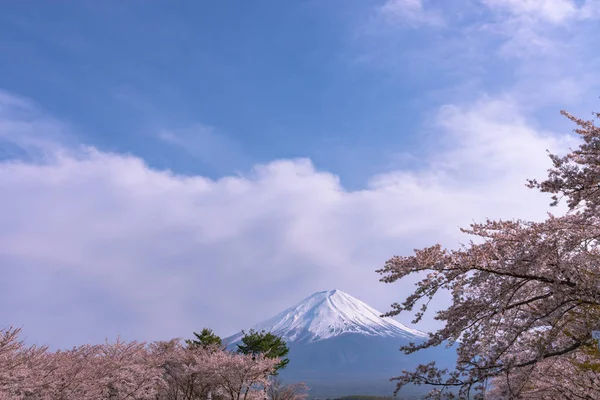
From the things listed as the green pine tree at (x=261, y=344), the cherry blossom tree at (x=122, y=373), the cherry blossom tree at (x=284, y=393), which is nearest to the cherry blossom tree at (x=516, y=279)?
the cherry blossom tree at (x=122, y=373)

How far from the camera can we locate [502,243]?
566 centimetres

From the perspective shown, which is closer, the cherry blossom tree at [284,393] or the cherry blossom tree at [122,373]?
the cherry blossom tree at [122,373]

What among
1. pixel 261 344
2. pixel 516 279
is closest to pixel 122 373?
pixel 516 279

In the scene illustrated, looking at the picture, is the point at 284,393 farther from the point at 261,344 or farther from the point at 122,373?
the point at 122,373

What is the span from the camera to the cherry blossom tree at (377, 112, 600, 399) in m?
5.13

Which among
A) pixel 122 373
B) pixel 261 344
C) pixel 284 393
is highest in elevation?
pixel 261 344

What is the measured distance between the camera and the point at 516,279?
5555mm

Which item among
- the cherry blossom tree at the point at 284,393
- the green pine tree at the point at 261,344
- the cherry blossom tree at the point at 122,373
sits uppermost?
the green pine tree at the point at 261,344

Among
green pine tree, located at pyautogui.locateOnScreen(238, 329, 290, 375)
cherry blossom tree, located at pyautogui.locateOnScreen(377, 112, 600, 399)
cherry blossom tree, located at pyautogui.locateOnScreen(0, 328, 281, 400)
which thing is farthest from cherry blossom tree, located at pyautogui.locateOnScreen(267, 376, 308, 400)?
cherry blossom tree, located at pyautogui.locateOnScreen(377, 112, 600, 399)

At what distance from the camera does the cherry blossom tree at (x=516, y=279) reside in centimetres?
513

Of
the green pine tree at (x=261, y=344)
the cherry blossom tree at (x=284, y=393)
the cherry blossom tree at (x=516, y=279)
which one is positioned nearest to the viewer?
the cherry blossom tree at (x=516, y=279)

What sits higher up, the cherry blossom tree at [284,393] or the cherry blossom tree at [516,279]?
the cherry blossom tree at [516,279]

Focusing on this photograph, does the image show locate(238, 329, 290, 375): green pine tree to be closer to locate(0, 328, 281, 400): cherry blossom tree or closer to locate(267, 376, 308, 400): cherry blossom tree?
locate(267, 376, 308, 400): cherry blossom tree

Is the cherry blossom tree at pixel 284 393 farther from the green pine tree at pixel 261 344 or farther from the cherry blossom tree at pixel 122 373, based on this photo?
the cherry blossom tree at pixel 122 373
